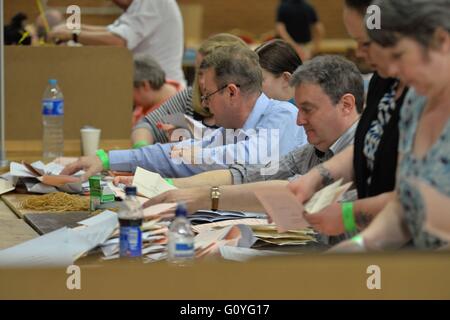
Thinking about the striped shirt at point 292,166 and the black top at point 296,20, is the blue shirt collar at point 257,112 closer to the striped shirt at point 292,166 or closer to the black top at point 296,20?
the striped shirt at point 292,166

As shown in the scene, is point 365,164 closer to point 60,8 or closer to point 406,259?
point 406,259

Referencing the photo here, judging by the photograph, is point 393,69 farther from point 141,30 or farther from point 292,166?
point 141,30

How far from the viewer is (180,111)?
467cm

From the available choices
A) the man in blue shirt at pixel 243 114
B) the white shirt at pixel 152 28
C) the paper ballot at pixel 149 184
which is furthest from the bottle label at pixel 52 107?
the paper ballot at pixel 149 184

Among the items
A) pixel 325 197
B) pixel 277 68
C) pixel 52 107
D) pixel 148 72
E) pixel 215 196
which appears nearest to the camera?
pixel 325 197

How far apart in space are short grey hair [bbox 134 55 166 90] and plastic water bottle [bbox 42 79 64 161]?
0.63m

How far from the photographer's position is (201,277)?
212 centimetres

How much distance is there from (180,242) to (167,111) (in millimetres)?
2500

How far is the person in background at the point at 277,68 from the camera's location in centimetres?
374

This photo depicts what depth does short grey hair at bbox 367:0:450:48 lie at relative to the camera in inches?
76.8

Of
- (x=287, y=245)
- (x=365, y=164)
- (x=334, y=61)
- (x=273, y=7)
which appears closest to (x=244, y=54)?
(x=334, y=61)

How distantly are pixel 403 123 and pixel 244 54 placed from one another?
1.47 meters

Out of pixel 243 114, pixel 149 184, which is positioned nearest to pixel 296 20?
pixel 243 114

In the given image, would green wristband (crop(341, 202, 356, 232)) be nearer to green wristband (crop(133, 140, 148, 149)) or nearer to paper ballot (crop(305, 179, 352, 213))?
paper ballot (crop(305, 179, 352, 213))
